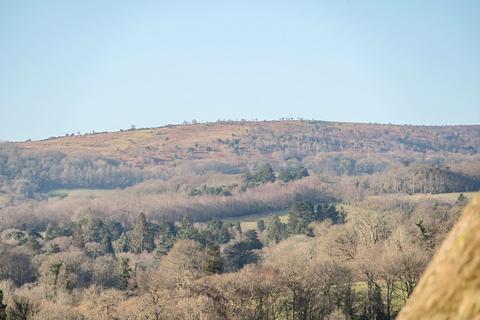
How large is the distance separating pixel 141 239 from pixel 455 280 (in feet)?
342

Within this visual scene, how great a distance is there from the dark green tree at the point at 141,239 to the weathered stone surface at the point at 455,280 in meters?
101

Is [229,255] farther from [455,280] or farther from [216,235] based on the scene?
[455,280]

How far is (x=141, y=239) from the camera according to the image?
352 ft

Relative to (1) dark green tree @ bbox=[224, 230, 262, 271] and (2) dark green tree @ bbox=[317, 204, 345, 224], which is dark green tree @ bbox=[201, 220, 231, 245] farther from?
(2) dark green tree @ bbox=[317, 204, 345, 224]

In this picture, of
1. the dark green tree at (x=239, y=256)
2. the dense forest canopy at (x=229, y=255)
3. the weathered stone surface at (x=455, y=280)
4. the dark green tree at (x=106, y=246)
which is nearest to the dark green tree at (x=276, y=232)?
the dense forest canopy at (x=229, y=255)

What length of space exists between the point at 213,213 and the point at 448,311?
141 meters

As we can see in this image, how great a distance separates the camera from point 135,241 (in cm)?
10650

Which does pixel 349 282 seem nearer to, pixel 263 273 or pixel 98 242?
pixel 263 273

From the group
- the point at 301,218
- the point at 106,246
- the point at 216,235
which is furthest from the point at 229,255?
the point at 301,218

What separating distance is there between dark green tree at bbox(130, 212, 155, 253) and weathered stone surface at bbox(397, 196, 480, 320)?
101 m

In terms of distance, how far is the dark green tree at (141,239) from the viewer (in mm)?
105619

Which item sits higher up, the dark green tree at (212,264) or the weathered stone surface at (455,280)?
the weathered stone surface at (455,280)

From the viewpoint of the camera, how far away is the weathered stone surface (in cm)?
471

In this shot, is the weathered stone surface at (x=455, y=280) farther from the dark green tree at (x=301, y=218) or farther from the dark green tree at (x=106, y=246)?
the dark green tree at (x=301, y=218)
